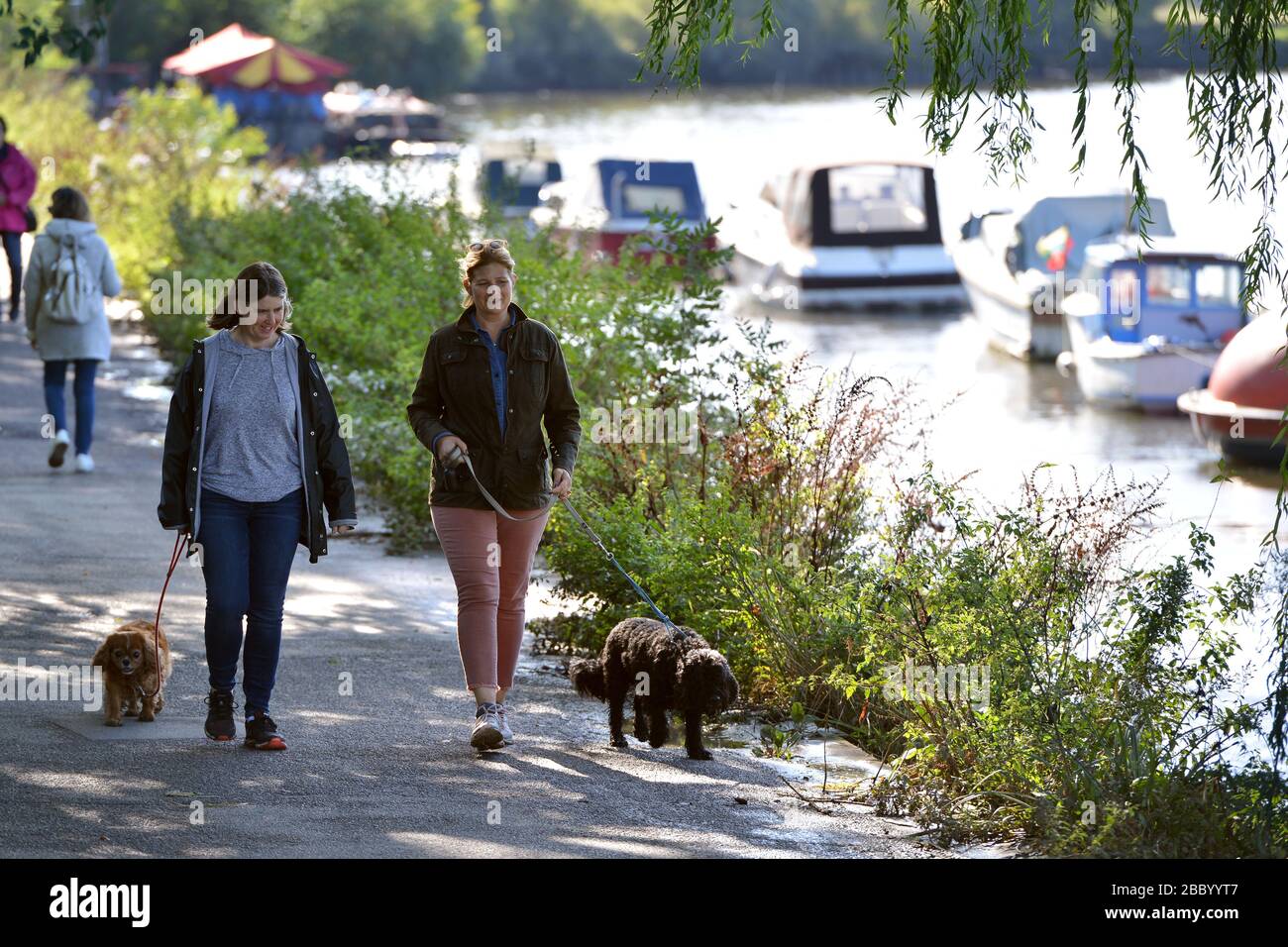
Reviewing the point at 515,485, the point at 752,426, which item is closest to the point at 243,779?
the point at 515,485

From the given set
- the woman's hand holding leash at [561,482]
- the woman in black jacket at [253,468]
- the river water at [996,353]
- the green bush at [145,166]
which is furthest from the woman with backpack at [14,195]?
the woman's hand holding leash at [561,482]

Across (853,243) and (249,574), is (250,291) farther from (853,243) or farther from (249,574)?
(853,243)

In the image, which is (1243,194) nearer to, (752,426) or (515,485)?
(515,485)

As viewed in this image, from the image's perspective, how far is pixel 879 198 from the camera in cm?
3331

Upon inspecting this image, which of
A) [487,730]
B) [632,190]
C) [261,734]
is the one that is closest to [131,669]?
[261,734]

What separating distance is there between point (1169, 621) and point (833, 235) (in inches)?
1025

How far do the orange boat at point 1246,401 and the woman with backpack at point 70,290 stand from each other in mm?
11490

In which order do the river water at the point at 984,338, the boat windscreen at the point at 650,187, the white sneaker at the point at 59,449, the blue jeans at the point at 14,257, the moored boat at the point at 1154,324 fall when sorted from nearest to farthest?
the white sneaker at the point at 59,449
the river water at the point at 984,338
the blue jeans at the point at 14,257
the moored boat at the point at 1154,324
the boat windscreen at the point at 650,187

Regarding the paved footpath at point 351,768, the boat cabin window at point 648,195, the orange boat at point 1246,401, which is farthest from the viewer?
the boat cabin window at point 648,195

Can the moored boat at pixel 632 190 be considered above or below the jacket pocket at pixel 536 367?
above

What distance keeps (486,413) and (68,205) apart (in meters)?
5.78

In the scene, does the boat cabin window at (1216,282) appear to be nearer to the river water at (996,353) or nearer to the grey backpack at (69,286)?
the river water at (996,353)

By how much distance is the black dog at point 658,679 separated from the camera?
7098mm
